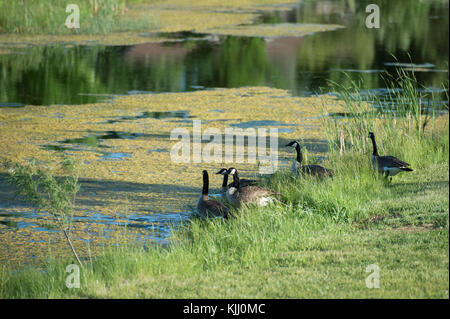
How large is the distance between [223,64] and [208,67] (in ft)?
2.02

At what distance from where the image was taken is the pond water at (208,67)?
48.6 feet

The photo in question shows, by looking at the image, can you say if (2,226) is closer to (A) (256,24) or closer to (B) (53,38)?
(B) (53,38)

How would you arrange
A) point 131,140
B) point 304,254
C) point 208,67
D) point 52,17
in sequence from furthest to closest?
point 52,17
point 208,67
point 131,140
point 304,254

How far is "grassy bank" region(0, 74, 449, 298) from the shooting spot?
211 inches

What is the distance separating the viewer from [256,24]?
28.3 meters

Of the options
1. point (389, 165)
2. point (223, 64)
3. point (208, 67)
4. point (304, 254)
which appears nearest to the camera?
point (304, 254)

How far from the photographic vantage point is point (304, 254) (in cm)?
621

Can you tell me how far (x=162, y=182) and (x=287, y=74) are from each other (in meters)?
9.99
